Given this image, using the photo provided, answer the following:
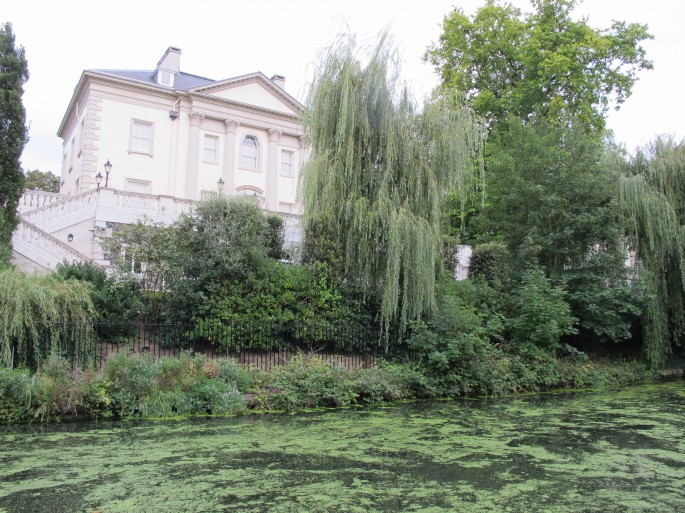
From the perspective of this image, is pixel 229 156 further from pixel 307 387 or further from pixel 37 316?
pixel 307 387

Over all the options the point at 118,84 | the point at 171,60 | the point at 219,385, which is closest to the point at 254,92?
the point at 171,60

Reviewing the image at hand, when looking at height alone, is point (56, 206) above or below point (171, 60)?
below

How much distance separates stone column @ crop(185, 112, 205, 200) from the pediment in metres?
1.41

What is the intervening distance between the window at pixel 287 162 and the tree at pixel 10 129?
1758 cm

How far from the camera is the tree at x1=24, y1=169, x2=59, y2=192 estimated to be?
3856 cm

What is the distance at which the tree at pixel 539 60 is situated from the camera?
2362 centimetres

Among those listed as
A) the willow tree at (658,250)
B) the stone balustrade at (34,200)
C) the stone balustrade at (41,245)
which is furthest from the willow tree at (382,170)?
the stone balustrade at (34,200)

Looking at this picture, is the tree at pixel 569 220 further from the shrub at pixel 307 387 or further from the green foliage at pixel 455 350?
the shrub at pixel 307 387

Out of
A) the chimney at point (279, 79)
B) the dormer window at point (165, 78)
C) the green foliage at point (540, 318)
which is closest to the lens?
the green foliage at point (540, 318)

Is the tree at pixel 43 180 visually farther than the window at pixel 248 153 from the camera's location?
Yes

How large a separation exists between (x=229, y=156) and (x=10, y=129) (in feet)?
51.5

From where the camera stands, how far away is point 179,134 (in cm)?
2803

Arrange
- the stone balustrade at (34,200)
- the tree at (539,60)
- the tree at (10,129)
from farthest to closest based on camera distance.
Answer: the tree at (539,60)
the stone balustrade at (34,200)
the tree at (10,129)

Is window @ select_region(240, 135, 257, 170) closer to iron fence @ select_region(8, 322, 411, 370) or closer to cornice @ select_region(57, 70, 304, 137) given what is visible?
cornice @ select_region(57, 70, 304, 137)
